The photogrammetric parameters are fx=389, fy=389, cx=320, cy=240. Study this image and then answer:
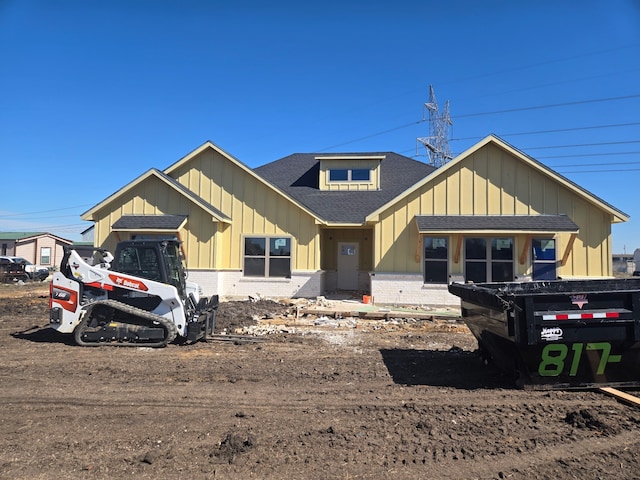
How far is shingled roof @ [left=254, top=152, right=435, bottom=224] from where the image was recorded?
1666 cm

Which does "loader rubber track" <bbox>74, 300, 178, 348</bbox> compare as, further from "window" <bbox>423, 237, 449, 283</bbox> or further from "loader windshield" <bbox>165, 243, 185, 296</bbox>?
"window" <bbox>423, 237, 449, 283</bbox>

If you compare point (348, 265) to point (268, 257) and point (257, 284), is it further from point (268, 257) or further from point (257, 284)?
point (257, 284)

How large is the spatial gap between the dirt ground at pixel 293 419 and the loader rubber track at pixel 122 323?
0.31 meters

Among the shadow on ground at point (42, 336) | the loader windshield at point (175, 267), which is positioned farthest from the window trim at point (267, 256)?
the shadow on ground at point (42, 336)

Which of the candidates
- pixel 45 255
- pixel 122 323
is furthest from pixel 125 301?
pixel 45 255

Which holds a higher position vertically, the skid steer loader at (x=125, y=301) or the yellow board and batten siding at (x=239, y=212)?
the yellow board and batten siding at (x=239, y=212)

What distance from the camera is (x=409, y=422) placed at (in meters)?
4.36

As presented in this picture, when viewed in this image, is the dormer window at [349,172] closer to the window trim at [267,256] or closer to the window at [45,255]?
the window trim at [267,256]

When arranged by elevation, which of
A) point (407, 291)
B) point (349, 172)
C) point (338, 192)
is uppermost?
point (349, 172)

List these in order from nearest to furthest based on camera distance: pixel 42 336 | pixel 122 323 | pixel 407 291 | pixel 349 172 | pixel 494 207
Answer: pixel 122 323 → pixel 42 336 → pixel 494 207 → pixel 407 291 → pixel 349 172

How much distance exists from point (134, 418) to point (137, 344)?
3.75 meters

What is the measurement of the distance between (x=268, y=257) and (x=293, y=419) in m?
11.7

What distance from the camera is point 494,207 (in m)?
14.1

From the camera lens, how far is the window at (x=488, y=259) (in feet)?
45.3
